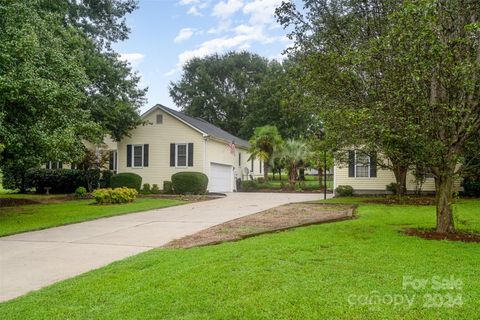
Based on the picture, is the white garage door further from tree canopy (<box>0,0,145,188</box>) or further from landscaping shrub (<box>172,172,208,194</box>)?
tree canopy (<box>0,0,145,188</box>)

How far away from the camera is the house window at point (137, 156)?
1045 inches

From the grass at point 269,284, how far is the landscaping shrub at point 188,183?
A: 16.5m

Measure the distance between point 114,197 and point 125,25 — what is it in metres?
12.6

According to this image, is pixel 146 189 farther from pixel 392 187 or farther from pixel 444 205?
pixel 444 205

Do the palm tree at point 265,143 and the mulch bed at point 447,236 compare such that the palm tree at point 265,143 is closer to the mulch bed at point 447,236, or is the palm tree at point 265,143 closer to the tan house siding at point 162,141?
the tan house siding at point 162,141

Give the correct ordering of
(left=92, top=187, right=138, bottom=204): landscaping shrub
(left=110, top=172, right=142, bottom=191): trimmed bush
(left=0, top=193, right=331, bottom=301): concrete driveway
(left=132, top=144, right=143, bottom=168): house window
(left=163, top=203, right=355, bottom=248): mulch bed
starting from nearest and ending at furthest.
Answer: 1. (left=0, top=193, right=331, bottom=301): concrete driveway
2. (left=163, top=203, right=355, bottom=248): mulch bed
3. (left=92, top=187, right=138, bottom=204): landscaping shrub
4. (left=110, top=172, right=142, bottom=191): trimmed bush
5. (left=132, top=144, right=143, bottom=168): house window

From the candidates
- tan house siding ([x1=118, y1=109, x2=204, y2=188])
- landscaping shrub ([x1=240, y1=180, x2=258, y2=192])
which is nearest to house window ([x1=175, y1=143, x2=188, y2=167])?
tan house siding ([x1=118, y1=109, x2=204, y2=188])

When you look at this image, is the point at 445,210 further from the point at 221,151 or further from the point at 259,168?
the point at 259,168

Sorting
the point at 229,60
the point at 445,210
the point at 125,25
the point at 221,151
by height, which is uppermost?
the point at 229,60

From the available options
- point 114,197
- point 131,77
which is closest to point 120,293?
point 114,197

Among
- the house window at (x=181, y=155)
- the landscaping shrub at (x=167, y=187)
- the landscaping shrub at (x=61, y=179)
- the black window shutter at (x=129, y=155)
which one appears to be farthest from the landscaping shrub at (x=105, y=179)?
the house window at (x=181, y=155)

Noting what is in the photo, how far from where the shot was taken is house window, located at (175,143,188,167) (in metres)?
25.7

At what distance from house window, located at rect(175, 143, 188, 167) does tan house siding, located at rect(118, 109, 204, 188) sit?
26cm

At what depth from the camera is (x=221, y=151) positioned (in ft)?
92.5
